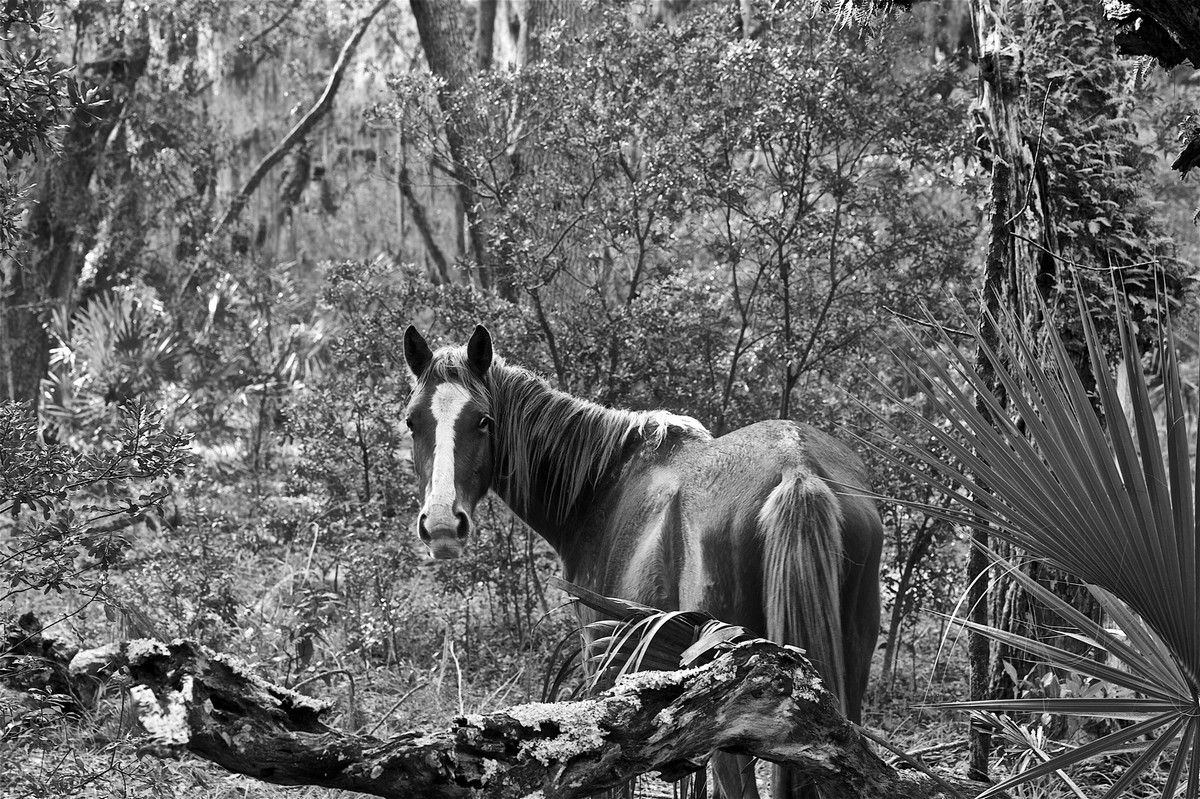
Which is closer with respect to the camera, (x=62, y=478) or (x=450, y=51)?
(x=62, y=478)

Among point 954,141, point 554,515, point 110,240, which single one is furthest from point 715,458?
point 110,240

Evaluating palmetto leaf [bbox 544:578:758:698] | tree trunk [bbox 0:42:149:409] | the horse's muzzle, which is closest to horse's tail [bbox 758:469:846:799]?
palmetto leaf [bbox 544:578:758:698]

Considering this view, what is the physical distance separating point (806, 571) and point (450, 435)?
1.68m

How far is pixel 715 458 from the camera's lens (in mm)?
3949

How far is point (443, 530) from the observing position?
4.06 meters

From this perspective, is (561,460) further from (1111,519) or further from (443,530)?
(1111,519)

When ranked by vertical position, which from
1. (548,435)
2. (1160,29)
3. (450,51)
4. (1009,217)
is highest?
(450,51)

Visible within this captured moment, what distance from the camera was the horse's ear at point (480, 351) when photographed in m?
4.42

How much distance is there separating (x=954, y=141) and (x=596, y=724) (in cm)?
490

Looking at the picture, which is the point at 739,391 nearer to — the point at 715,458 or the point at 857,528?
the point at 715,458

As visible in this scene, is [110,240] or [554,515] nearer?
[554,515]

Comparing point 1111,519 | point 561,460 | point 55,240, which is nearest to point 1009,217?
point 561,460

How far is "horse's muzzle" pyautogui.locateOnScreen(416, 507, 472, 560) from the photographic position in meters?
4.05

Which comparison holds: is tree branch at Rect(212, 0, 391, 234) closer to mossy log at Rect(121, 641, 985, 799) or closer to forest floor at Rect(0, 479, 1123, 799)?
forest floor at Rect(0, 479, 1123, 799)
